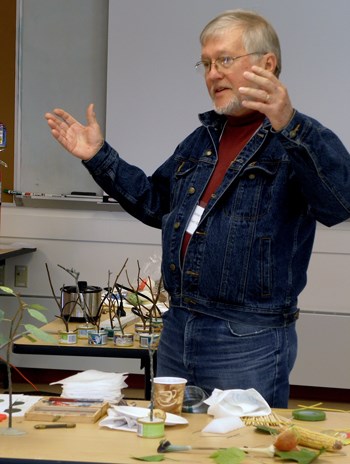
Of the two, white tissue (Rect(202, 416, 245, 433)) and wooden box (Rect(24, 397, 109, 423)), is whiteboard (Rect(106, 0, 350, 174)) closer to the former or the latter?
wooden box (Rect(24, 397, 109, 423))

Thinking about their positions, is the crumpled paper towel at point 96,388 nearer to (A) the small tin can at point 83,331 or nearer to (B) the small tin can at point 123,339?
(B) the small tin can at point 123,339

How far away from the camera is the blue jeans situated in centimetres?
219

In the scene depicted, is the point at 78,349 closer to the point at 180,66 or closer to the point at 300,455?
the point at 300,455

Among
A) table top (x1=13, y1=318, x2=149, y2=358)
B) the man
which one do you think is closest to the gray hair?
the man

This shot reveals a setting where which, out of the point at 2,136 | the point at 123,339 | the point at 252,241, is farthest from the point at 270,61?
Answer: the point at 2,136

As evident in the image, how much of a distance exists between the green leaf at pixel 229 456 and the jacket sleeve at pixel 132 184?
0.98 meters

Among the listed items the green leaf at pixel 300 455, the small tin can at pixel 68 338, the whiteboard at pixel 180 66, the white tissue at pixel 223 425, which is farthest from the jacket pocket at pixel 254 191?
the whiteboard at pixel 180 66

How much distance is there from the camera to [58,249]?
559 cm

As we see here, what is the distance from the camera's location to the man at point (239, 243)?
2.21 meters

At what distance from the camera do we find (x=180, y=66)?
216 inches

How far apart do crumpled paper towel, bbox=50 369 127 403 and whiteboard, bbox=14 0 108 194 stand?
11.4 feet

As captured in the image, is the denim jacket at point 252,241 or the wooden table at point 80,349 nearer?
the denim jacket at point 252,241

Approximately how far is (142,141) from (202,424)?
146 inches

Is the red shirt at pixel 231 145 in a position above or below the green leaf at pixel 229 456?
above
